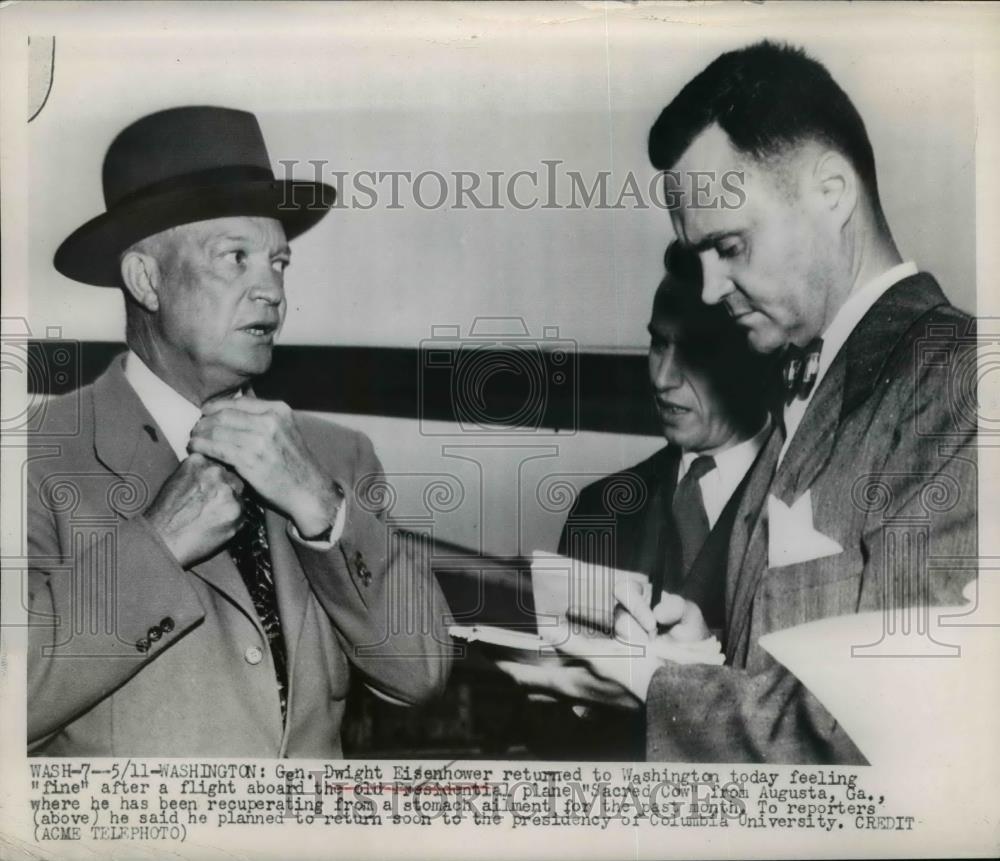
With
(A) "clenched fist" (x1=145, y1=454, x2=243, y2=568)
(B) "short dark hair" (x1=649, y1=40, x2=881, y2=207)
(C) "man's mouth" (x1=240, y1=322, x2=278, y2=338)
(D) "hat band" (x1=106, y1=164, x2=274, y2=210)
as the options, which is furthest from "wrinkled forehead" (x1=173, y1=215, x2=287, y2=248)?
(B) "short dark hair" (x1=649, y1=40, x2=881, y2=207)

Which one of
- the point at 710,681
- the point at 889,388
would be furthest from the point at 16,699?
the point at 889,388

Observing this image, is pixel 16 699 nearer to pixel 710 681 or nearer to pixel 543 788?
pixel 543 788

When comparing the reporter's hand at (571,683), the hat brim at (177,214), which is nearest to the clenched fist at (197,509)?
the hat brim at (177,214)

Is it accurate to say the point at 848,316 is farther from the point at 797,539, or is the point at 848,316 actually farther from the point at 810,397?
the point at 797,539

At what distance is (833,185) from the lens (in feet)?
11.3

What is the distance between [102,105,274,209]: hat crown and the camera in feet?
11.5

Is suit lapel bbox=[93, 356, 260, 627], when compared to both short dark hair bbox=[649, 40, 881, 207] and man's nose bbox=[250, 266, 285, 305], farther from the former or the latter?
short dark hair bbox=[649, 40, 881, 207]

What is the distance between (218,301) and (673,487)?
5.32ft

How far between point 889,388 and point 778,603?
0.79m

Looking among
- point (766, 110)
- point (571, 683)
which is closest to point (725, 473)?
point (571, 683)

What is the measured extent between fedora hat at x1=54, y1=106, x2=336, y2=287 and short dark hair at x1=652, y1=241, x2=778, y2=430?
3.87 feet

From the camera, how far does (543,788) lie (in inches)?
137

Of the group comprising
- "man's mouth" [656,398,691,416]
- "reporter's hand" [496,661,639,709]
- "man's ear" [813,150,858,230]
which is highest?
"man's ear" [813,150,858,230]

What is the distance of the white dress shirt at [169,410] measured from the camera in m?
3.49
